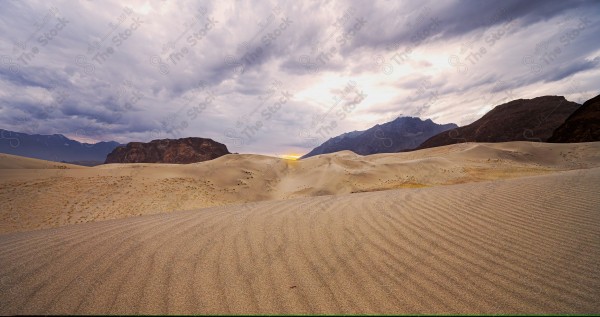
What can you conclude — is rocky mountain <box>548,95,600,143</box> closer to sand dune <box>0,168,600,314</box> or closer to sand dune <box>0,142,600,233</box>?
sand dune <box>0,142,600,233</box>

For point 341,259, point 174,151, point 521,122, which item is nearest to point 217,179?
point 341,259

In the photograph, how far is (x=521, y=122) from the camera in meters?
88.7

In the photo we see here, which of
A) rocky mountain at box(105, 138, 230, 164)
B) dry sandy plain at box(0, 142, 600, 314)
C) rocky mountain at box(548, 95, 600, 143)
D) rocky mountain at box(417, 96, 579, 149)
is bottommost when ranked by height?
dry sandy plain at box(0, 142, 600, 314)

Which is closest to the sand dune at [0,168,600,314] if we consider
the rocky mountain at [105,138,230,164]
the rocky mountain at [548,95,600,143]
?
the rocky mountain at [548,95,600,143]

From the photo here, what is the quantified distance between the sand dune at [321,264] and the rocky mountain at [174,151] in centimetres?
9538

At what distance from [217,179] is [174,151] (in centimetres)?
9316

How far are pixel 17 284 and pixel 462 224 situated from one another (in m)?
6.35

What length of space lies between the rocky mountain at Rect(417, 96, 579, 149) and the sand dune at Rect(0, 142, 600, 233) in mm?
68365

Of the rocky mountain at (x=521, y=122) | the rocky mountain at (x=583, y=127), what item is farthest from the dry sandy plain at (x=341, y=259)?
the rocky mountain at (x=521, y=122)

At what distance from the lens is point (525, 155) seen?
22.4m

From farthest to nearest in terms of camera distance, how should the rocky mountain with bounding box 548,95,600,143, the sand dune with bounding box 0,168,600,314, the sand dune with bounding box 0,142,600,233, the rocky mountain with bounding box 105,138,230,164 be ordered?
the rocky mountain with bounding box 105,138,230,164 → the rocky mountain with bounding box 548,95,600,143 → the sand dune with bounding box 0,142,600,233 → the sand dune with bounding box 0,168,600,314

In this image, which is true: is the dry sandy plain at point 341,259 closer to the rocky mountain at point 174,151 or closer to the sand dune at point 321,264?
the sand dune at point 321,264

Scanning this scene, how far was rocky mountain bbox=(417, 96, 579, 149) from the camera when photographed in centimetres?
7850

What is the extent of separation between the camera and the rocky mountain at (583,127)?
3292 centimetres
